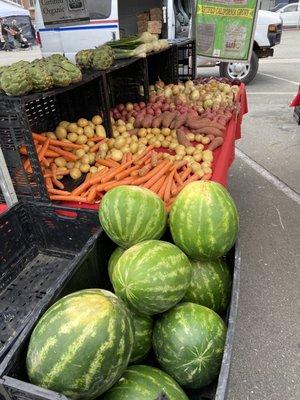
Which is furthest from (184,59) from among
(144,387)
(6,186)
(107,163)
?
(144,387)

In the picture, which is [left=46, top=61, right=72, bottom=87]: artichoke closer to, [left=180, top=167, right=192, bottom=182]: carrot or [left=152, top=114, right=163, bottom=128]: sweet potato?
[left=180, top=167, right=192, bottom=182]: carrot

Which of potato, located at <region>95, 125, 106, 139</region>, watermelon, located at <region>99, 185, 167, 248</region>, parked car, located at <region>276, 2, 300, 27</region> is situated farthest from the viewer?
parked car, located at <region>276, 2, 300, 27</region>

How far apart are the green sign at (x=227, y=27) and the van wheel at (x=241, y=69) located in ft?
15.0

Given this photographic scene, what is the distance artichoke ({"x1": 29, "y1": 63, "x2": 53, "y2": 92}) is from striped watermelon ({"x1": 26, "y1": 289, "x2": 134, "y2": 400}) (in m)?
1.53

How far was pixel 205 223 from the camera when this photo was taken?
4.78 feet

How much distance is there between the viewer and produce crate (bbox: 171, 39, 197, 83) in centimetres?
483

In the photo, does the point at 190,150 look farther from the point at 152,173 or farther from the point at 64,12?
the point at 64,12

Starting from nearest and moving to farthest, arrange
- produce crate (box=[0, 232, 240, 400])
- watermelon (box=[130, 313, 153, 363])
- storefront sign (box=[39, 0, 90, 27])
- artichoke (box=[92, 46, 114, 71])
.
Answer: produce crate (box=[0, 232, 240, 400]) → watermelon (box=[130, 313, 153, 363]) → artichoke (box=[92, 46, 114, 71]) → storefront sign (box=[39, 0, 90, 27])

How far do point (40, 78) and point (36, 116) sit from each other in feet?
2.80

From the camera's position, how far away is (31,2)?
39.7 m

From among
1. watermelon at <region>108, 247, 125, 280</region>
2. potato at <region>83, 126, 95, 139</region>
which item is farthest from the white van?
watermelon at <region>108, 247, 125, 280</region>

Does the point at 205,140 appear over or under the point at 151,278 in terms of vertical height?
under

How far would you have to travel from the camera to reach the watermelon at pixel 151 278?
124 cm

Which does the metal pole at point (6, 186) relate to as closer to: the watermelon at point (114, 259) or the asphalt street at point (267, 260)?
the watermelon at point (114, 259)
